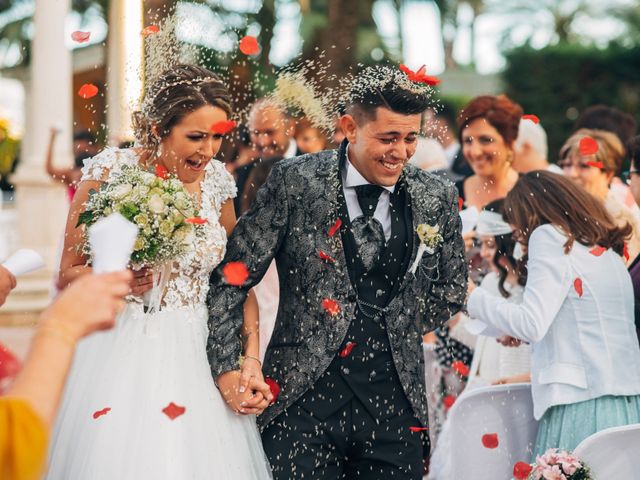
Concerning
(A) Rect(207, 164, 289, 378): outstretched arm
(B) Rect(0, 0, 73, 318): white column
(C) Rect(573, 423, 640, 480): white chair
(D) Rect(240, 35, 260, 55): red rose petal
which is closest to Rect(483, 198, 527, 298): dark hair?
(C) Rect(573, 423, 640, 480): white chair

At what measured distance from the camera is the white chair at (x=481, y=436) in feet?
15.4

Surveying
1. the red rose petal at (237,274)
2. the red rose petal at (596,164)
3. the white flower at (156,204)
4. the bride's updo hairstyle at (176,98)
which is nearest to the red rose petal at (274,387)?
the red rose petal at (237,274)

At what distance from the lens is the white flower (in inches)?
154

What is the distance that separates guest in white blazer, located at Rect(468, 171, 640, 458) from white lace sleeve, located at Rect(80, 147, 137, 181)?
1.71 metres

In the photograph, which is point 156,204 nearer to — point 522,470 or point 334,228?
point 334,228

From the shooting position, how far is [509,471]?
4727mm

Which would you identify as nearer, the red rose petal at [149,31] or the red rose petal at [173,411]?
the red rose petal at [173,411]

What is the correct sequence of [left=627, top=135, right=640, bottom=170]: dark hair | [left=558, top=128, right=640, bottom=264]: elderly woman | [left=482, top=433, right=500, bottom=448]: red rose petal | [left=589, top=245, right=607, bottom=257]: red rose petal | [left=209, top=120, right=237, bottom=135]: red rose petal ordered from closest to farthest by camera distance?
1. [left=209, top=120, right=237, bottom=135]: red rose petal
2. [left=589, top=245, right=607, bottom=257]: red rose petal
3. [left=482, top=433, right=500, bottom=448]: red rose petal
4. [left=627, top=135, right=640, bottom=170]: dark hair
5. [left=558, top=128, right=640, bottom=264]: elderly woman

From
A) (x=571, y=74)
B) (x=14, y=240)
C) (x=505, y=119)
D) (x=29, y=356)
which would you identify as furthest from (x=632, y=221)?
(x=571, y=74)

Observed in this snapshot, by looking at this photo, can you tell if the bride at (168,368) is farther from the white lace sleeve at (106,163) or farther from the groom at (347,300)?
the groom at (347,300)

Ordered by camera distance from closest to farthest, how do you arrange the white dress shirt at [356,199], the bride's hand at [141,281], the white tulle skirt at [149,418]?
the white tulle skirt at [149,418] → the white dress shirt at [356,199] → the bride's hand at [141,281]

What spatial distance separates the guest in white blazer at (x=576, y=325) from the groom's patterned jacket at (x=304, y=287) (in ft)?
1.97

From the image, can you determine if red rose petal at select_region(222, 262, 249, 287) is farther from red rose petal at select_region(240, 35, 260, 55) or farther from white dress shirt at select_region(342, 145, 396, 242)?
red rose petal at select_region(240, 35, 260, 55)

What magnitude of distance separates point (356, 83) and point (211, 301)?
3.45ft
